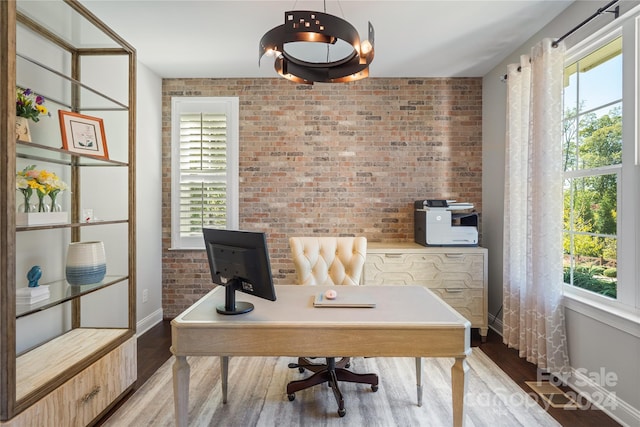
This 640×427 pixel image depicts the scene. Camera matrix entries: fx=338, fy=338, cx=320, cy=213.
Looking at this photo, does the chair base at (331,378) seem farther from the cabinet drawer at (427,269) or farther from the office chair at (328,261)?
the cabinet drawer at (427,269)

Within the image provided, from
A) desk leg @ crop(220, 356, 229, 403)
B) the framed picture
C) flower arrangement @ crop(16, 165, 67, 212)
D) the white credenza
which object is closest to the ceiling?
the framed picture

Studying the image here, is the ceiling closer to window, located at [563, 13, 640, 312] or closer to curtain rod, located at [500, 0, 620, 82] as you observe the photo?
curtain rod, located at [500, 0, 620, 82]

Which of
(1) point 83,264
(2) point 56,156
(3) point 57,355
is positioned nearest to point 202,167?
(2) point 56,156

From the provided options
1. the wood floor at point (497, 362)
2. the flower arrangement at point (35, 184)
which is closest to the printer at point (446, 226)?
the wood floor at point (497, 362)

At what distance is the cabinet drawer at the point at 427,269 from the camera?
3.28 m

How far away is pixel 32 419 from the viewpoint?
1566mm

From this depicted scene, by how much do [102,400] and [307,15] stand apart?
2.45 m

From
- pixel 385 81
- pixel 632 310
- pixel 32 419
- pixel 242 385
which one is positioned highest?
pixel 385 81

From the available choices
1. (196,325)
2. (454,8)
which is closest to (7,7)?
(196,325)

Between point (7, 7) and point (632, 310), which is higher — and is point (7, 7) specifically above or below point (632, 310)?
above

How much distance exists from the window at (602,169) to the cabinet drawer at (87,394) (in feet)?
10.6

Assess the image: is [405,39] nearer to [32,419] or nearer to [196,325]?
[196,325]

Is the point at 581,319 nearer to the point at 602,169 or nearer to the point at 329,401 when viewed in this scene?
the point at 602,169

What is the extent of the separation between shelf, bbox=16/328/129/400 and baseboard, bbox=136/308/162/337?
101 centimetres
